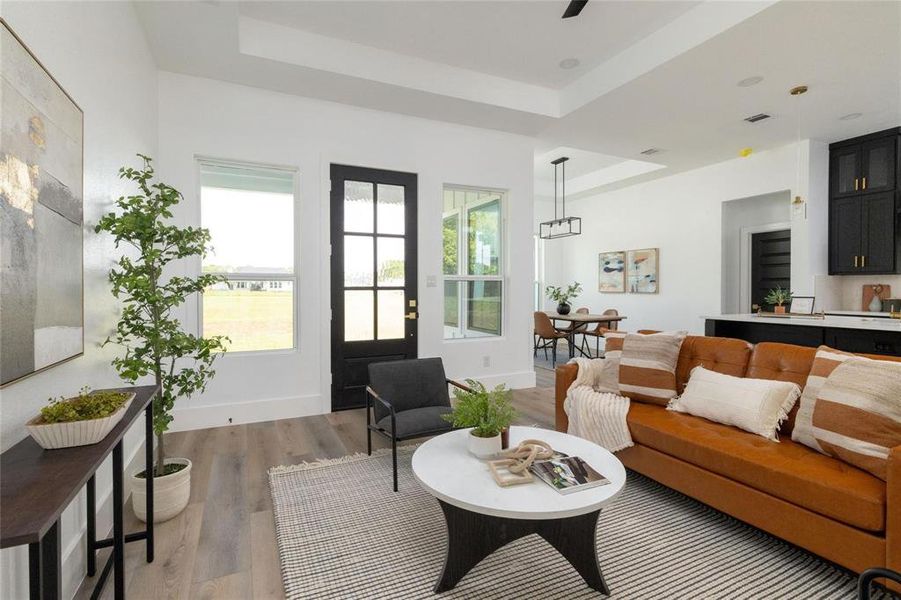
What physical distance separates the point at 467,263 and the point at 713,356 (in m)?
2.87

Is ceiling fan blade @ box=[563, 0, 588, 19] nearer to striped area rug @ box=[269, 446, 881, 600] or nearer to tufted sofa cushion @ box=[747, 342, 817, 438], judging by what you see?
tufted sofa cushion @ box=[747, 342, 817, 438]

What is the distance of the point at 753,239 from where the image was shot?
6.75 meters

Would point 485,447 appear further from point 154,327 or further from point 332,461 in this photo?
point 154,327

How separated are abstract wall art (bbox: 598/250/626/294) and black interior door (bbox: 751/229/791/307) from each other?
204 centimetres

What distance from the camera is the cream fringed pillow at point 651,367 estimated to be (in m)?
2.87

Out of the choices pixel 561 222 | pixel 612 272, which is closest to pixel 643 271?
pixel 612 272

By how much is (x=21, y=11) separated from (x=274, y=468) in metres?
2.61

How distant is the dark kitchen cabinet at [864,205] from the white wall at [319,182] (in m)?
4.04

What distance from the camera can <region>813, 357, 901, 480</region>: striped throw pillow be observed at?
182 cm

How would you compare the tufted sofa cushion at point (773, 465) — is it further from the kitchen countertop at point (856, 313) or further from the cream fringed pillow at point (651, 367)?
the kitchen countertop at point (856, 313)

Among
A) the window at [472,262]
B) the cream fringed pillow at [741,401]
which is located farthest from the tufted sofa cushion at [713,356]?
the window at [472,262]

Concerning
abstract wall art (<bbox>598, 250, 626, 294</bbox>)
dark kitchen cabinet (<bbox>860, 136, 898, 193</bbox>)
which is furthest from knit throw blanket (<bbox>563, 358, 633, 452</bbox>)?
abstract wall art (<bbox>598, 250, 626, 294</bbox>)

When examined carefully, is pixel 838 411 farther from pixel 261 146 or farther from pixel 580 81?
pixel 261 146

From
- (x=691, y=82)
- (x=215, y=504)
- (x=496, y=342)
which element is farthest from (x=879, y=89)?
(x=215, y=504)
